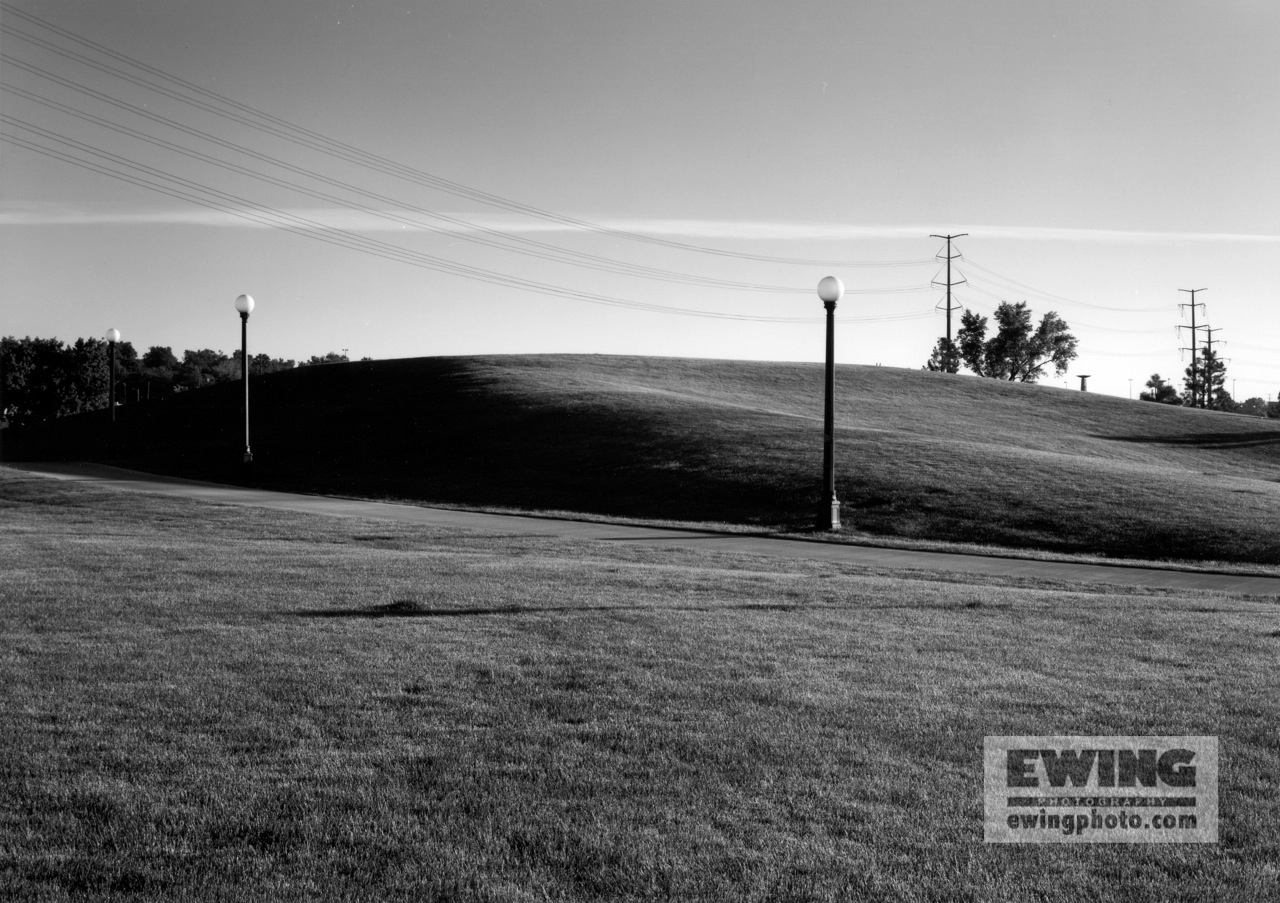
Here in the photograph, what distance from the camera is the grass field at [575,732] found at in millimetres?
4254

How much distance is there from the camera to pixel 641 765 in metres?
5.44

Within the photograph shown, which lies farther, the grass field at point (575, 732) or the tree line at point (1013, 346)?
the tree line at point (1013, 346)

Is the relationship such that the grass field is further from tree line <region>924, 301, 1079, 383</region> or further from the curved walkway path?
tree line <region>924, 301, 1079, 383</region>

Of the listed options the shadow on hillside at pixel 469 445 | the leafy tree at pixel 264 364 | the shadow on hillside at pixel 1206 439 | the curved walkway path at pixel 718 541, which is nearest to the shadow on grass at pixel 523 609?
the curved walkway path at pixel 718 541

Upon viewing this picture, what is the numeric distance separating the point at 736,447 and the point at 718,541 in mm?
14172

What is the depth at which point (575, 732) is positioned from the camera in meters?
5.98

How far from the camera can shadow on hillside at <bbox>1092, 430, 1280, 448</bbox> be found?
46531 millimetres

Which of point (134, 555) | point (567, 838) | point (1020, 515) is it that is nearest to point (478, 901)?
point (567, 838)

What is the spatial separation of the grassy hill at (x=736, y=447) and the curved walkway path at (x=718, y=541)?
3.91 metres

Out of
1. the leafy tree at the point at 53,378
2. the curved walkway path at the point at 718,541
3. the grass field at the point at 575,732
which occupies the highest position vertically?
the leafy tree at the point at 53,378

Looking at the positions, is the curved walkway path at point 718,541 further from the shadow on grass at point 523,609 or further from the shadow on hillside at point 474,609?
the shadow on hillside at point 474,609

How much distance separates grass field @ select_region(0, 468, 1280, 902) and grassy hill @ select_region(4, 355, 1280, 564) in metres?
13.3

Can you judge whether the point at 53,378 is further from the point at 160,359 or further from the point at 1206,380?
the point at 1206,380

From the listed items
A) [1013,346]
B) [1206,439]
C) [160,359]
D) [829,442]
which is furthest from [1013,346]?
[160,359]
